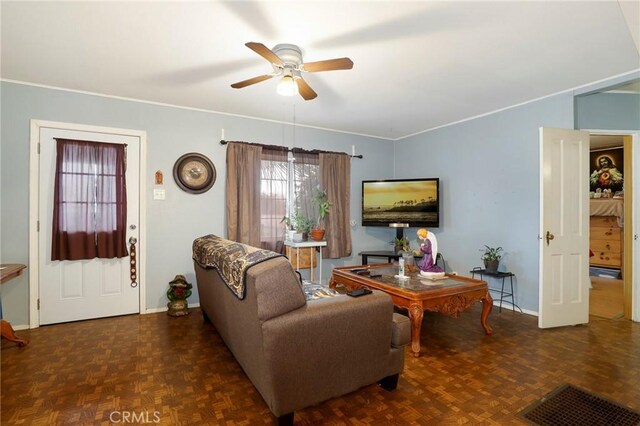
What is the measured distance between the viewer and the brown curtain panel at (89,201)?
10.7ft

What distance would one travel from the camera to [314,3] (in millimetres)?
1951

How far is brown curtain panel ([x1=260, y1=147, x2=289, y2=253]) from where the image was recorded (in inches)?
169

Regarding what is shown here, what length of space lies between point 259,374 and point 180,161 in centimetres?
290

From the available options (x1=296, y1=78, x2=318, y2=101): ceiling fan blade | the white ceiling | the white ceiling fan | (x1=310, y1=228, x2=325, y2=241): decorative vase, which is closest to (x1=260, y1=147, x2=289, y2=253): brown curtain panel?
(x1=310, y1=228, x2=325, y2=241): decorative vase

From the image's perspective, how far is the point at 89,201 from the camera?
11.1ft

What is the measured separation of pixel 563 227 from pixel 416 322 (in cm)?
202

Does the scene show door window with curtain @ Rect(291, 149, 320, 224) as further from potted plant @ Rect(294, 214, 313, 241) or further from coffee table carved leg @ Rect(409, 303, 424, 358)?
coffee table carved leg @ Rect(409, 303, 424, 358)

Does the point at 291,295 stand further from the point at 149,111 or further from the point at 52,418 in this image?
the point at 149,111

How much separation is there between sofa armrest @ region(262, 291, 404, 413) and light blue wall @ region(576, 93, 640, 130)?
332 centimetres

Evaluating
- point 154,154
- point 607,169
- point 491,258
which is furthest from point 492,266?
point 607,169

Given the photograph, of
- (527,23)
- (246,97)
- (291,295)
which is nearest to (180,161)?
(246,97)

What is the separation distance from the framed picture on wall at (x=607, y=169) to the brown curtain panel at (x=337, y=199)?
5.05 m

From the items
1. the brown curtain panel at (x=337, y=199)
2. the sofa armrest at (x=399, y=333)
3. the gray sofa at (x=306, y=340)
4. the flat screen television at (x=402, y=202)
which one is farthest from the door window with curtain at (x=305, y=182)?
the sofa armrest at (x=399, y=333)

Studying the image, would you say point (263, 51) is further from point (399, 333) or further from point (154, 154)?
point (154, 154)
